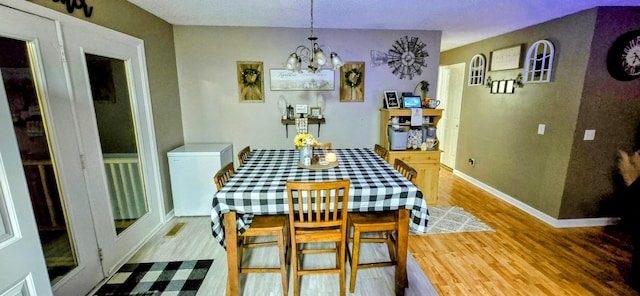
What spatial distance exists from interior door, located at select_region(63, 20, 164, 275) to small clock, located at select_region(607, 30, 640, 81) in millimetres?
4779

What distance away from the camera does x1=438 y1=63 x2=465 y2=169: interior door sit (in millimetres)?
4816

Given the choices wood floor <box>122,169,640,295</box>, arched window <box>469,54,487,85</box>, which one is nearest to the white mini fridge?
wood floor <box>122,169,640,295</box>

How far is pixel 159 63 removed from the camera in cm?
299

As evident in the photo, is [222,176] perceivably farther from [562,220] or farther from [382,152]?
[562,220]

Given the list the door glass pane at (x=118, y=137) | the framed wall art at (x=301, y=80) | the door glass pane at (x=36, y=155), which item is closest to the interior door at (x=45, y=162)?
the door glass pane at (x=36, y=155)

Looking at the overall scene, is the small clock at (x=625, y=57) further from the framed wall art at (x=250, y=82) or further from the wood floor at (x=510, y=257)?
the framed wall art at (x=250, y=82)

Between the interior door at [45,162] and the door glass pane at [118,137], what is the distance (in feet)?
1.03

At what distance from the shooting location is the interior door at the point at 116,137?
1.99 meters

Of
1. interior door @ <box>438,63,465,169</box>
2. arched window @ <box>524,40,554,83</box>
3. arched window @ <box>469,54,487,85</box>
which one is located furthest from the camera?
interior door @ <box>438,63,465,169</box>

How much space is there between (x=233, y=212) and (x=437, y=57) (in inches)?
134

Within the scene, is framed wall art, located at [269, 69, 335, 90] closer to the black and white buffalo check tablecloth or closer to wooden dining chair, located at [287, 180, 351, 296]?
the black and white buffalo check tablecloth

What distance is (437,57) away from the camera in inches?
144

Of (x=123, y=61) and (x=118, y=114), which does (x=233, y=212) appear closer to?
(x=118, y=114)

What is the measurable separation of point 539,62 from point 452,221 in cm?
221
